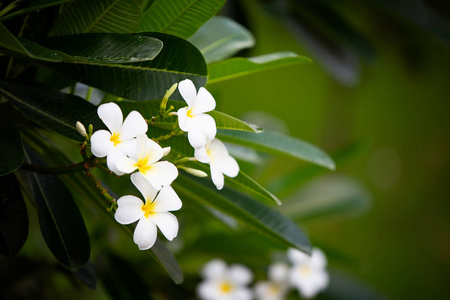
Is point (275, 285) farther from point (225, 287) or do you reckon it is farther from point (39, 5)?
point (39, 5)

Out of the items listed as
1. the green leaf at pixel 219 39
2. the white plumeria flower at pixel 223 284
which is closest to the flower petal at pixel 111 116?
the green leaf at pixel 219 39

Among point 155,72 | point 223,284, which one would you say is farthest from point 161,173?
point 223,284

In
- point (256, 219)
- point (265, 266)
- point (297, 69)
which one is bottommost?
point (297, 69)

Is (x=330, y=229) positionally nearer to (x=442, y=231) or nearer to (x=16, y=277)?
(x=442, y=231)

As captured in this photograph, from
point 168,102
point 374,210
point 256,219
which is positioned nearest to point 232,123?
point 168,102

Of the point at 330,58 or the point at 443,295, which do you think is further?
the point at 443,295

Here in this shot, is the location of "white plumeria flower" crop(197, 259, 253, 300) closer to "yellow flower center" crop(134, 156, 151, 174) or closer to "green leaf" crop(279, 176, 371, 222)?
"green leaf" crop(279, 176, 371, 222)
